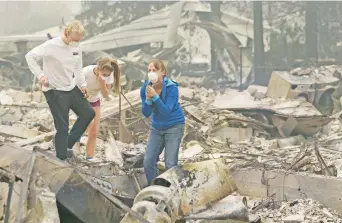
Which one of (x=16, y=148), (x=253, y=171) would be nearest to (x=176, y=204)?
(x=16, y=148)

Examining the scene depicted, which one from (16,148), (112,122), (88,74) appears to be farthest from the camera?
(112,122)

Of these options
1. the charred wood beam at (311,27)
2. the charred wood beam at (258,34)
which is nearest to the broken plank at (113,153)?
the charred wood beam at (258,34)

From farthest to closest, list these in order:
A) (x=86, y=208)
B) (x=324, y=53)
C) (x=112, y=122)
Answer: (x=324, y=53), (x=112, y=122), (x=86, y=208)

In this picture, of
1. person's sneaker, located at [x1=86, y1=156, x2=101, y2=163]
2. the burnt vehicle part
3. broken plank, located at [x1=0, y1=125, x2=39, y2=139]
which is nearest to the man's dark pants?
person's sneaker, located at [x1=86, y1=156, x2=101, y2=163]

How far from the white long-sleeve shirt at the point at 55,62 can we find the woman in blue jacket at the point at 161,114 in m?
0.73

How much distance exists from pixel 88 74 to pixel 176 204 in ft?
7.35

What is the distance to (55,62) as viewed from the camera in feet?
17.8

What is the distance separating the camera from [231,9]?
64.0 feet

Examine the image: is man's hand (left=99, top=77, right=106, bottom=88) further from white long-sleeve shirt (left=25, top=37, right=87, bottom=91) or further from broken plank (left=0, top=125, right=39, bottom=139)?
broken plank (left=0, top=125, right=39, bottom=139)

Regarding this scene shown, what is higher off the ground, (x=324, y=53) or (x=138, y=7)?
(x=138, y=7)

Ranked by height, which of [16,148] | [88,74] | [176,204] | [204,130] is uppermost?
[88,74]

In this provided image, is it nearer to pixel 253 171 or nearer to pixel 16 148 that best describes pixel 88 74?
pixel 16 148

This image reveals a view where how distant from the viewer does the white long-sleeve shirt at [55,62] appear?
536 centimetres

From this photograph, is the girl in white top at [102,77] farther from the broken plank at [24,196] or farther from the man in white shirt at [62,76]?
the broken plank at [24,196]
